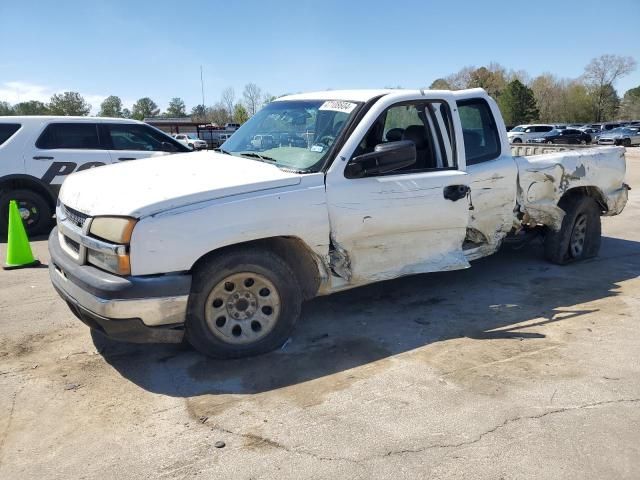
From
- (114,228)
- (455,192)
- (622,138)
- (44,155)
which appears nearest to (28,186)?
(44,155)

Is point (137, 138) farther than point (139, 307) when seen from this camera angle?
Yes

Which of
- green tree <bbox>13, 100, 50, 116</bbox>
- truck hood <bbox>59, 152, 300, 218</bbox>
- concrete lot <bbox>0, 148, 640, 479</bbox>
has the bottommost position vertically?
concrete lot <bbox>0, 148, 640, 479</bbox>

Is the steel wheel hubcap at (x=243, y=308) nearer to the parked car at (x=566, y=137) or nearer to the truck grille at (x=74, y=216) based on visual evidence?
the truck grille at (x=74, y=216)

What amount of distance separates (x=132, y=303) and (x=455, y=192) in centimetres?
280

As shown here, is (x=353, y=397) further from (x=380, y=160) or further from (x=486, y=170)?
(x=486, y=170)

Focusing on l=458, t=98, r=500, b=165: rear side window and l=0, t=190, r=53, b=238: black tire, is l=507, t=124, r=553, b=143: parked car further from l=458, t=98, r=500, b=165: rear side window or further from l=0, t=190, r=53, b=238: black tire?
l=0, t=190, r=53, b=238: black tire

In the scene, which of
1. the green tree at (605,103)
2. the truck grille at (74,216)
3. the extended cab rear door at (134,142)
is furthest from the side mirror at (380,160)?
the green tree at (605,103)

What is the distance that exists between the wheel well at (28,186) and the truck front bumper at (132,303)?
5.37 metres

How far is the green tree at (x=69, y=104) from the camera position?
79.9m

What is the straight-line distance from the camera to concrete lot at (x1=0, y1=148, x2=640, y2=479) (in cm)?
268

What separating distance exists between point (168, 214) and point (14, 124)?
6.41m

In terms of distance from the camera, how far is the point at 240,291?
12.3 ft

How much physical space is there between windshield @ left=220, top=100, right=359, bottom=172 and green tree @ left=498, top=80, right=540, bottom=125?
67724 millimetres

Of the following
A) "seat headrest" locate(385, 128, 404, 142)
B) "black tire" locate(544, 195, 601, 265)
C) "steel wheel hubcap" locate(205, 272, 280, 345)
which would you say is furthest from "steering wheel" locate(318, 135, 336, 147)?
"black tire" locate(544, 195, 601, 265)
